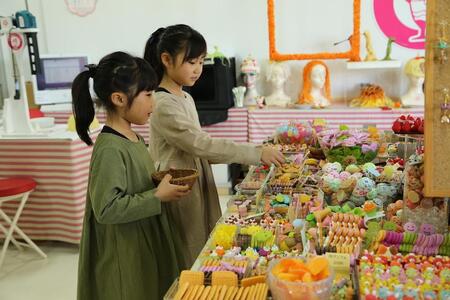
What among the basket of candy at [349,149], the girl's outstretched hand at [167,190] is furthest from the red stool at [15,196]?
the basket of candy at [349,149]

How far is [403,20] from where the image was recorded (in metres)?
4.65

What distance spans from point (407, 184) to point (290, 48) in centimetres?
364

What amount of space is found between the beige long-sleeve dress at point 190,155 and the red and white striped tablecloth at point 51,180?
52.0 inches

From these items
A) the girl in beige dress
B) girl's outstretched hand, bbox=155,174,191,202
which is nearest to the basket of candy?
the girl in beige dress

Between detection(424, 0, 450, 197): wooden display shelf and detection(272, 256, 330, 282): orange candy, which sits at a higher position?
detection(424, 0, 450, 197): wooden display shelf

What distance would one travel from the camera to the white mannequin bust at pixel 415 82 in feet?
14.5

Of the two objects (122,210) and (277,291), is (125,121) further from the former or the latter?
(277,291)

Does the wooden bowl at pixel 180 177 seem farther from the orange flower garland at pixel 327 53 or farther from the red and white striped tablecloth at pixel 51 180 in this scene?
the orange flower garland at pixel 327 53

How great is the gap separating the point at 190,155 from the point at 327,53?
2.91m

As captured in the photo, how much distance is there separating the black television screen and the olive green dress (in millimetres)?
2802

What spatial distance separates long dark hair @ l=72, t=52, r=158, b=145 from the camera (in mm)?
1688

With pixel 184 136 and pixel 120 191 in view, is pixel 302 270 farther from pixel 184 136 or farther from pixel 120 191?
pixel 184 136

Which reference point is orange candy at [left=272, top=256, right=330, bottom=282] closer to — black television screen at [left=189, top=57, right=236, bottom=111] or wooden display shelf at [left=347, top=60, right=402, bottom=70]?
black television screen at [left=189, top=57, right=236, bottom=111]

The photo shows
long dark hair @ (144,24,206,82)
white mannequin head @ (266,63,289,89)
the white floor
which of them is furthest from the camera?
white mannequin head @ (266,63,289,89)
